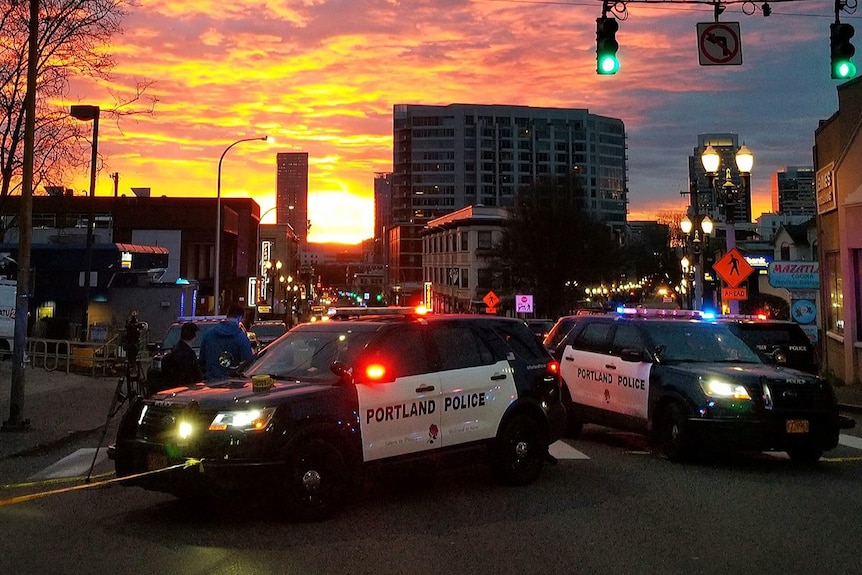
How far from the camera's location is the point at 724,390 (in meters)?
9.48

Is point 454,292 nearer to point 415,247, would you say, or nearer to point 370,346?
point 415,247

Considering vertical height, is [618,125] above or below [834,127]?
above

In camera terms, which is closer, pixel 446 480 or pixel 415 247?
pixel 446 480

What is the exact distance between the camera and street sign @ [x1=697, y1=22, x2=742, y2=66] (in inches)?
467

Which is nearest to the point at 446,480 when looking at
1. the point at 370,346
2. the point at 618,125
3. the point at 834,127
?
the point at 370,346

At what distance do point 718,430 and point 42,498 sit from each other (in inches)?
304

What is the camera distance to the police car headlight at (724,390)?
30.9 ft

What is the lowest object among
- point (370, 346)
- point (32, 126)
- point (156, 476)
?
point (156, 476)

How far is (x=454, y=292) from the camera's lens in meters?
73.4

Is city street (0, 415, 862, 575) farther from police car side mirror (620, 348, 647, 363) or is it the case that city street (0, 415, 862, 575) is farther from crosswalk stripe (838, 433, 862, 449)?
crosswalk stripe (838, 433, 862, 449)

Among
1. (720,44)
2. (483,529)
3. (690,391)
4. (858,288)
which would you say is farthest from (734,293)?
(483,529)

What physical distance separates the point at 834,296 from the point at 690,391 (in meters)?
14.9

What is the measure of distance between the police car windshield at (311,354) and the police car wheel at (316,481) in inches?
28.1

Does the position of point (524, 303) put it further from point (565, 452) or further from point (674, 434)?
point (674, 434)
